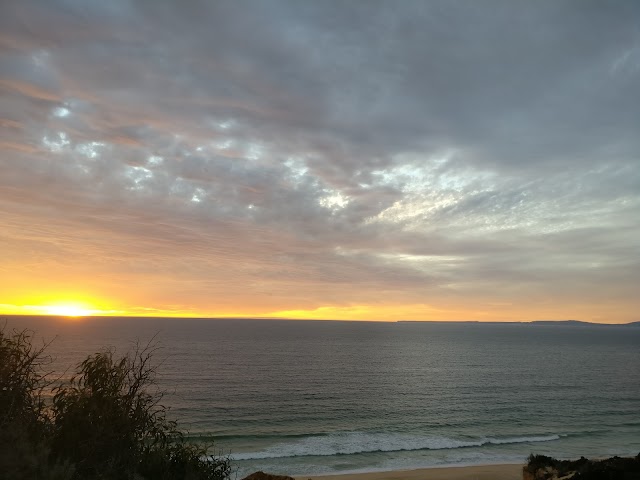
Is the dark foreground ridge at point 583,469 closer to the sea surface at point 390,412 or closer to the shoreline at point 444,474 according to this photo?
the shoreline at point 444,474

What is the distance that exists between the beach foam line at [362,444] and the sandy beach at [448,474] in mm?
5128

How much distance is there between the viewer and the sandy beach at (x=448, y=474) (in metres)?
30.8

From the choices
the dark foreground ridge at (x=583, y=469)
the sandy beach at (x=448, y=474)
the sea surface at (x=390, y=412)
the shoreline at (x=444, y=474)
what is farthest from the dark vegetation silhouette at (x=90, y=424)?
the shoreline at (x=444, y=474)

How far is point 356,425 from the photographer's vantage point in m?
45.0

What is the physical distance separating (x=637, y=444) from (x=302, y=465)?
3124cm

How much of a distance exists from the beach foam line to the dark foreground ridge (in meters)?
16.5

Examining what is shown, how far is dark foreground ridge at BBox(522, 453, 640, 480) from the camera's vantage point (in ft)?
66.0

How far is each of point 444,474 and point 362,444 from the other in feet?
30.0

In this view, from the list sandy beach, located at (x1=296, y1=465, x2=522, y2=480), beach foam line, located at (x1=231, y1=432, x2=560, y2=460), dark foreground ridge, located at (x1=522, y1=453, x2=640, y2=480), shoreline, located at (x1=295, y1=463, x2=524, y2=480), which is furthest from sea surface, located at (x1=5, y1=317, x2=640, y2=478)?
dark foreground ridge, located at (x1=522, y1=453, x2=640, y2=480)

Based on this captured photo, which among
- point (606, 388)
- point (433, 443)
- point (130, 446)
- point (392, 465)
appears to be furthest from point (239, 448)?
point (606, 388)

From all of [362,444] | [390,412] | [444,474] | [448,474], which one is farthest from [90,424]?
[390,412]

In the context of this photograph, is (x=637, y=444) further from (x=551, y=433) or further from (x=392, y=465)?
(x=392, y=465)

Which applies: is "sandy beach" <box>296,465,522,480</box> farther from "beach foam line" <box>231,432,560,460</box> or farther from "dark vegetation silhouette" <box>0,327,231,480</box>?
"dark vegetation silhouette" <box>0,327,231,480</box>

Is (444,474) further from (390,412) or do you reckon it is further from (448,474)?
(390,412)
